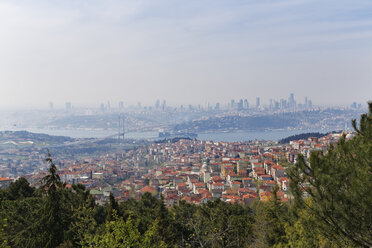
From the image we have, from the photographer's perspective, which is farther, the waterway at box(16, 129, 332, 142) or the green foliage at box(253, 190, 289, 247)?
the waterway at box(16, 129, 332, 142)

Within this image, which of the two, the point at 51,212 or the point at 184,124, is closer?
the point at 51,212

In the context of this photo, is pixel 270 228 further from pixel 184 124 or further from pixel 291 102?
pixel 291 102

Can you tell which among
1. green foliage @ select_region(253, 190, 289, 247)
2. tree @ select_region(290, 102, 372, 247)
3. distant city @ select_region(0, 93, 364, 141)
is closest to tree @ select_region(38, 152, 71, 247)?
tree @ select_region(290, 102, 372, 247)

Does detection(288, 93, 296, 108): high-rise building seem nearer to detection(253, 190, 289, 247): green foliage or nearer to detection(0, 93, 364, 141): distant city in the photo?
detection(0, 93, 364, 141): distant city

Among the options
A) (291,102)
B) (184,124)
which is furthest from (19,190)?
(291,102)

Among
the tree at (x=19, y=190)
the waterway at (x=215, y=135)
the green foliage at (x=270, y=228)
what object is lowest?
the waterway at (x=215, y=135)

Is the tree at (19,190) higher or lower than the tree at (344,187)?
lower

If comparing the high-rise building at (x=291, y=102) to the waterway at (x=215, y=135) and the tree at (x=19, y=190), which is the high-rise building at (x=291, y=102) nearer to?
the waterway at (x=215, y=135)

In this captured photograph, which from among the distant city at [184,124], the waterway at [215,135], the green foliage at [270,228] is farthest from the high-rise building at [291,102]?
the green foliage at [270,228]

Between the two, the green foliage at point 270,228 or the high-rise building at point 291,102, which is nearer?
the green foliage at point 270,228
